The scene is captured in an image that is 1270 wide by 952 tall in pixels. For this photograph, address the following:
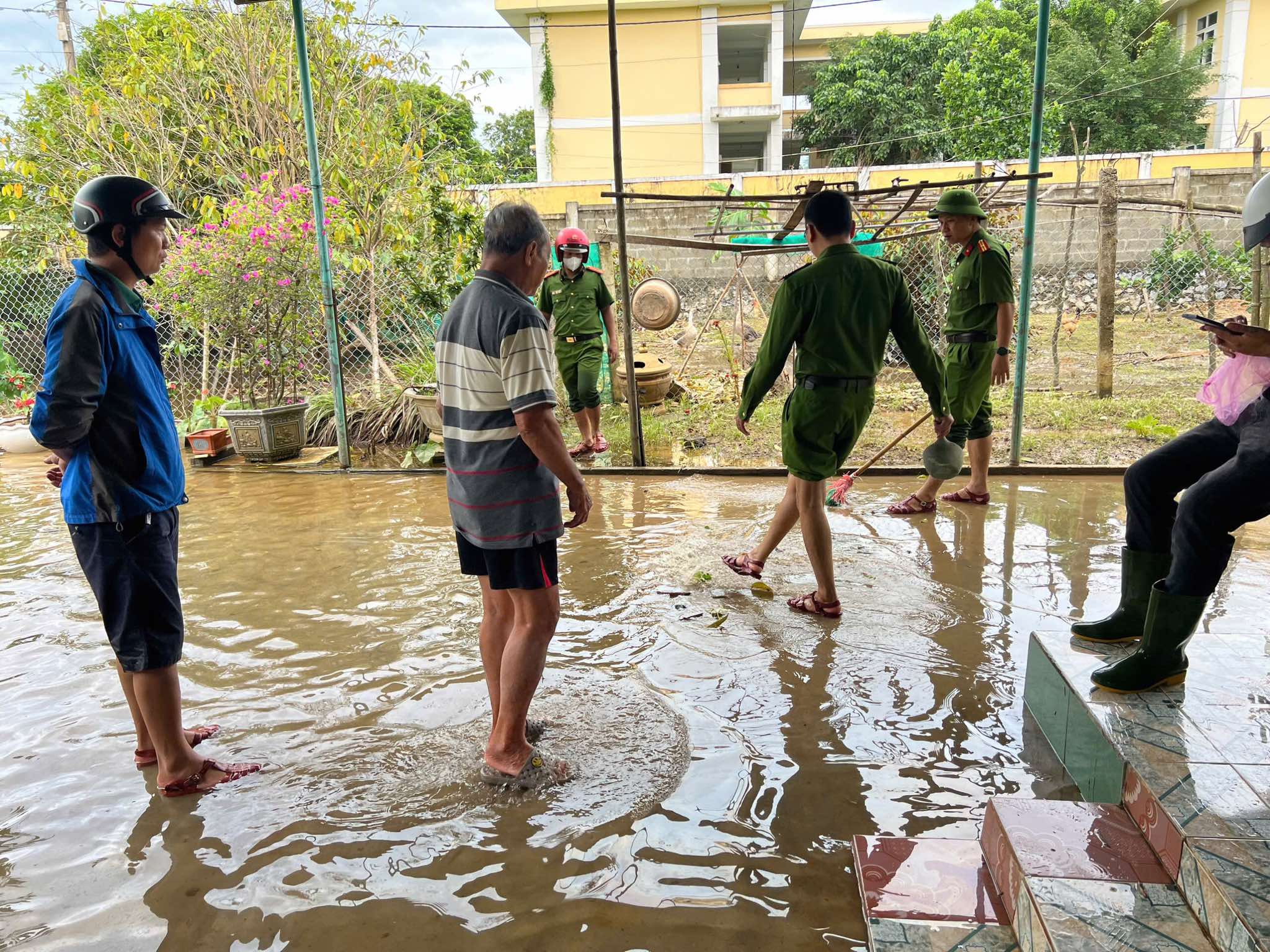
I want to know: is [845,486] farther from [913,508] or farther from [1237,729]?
[1237,729]

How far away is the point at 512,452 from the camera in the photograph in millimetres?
2629

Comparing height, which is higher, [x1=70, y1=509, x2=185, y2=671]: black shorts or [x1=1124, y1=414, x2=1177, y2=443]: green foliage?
[x1=70, y1=509, x2=185, y2=671]: black shorts

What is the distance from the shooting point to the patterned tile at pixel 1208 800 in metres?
1.97

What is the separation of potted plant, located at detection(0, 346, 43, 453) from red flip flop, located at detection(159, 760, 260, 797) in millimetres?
8133

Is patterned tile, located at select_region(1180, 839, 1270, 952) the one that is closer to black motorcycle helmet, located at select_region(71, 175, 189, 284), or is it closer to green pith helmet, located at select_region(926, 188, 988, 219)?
black motorcycle helmet, located at select_region(71, 175, 189, 284)

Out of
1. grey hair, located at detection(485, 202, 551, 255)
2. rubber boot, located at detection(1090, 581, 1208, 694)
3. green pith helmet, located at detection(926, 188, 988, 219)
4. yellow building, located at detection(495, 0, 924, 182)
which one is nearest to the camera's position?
rubber boot, located at detection(1090, 581, 1208, 694)

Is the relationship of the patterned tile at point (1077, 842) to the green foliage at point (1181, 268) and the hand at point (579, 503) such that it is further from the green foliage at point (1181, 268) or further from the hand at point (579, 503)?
the green foliage at point (1181, 268)

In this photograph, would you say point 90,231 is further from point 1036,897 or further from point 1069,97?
point 1069,97

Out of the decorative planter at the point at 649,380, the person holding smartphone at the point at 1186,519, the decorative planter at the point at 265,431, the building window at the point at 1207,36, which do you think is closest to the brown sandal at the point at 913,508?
the person holding smartphone at the point at 1186,519

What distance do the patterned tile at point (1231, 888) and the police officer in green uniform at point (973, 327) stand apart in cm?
369

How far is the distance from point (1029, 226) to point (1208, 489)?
15.3 ft

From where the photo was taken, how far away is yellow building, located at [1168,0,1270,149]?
24.0m

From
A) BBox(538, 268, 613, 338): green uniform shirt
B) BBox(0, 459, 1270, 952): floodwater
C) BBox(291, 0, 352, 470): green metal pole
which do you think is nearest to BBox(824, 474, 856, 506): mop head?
BBox(0, 459, 1270, 952): floodwater

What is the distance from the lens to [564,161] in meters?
25.1
